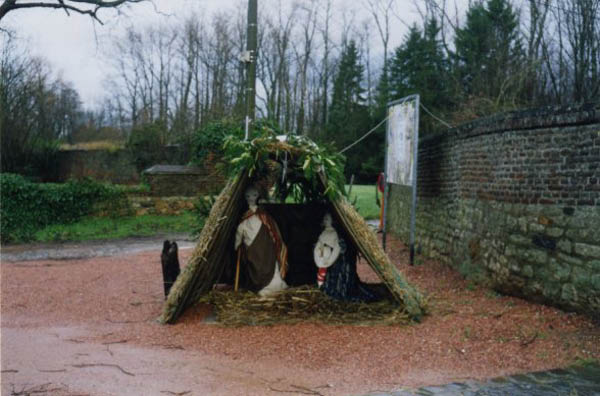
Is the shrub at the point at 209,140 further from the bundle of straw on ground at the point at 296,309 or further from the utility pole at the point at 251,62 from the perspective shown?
Result: the bundle of straw on ground at the point at 296,309

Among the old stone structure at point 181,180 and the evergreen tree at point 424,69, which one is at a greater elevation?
the evergreen tree at point 424,69

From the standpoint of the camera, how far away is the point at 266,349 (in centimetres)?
612

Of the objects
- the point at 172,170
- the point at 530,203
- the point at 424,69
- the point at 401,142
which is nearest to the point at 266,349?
the point at 530,203

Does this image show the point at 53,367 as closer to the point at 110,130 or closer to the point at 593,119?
the point at 593,119

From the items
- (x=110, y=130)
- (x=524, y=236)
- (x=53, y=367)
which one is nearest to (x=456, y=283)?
(x=524, y=236)

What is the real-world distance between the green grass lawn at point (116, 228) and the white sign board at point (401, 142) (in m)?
6.98

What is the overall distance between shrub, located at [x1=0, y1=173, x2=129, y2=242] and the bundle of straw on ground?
11.2 m

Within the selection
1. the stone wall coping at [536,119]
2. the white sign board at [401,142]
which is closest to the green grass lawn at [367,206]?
the white sign board at [401,142]

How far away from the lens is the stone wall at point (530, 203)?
6840mm

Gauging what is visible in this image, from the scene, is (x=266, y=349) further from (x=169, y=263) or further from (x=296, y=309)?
(x=169, y=263)

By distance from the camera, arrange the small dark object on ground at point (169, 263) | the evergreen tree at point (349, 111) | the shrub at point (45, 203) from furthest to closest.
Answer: the evergreen tree at point (349, 111), the shrub at point (45, 203), the small dark object on ground at point (169, 263)

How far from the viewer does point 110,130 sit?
1786 inches

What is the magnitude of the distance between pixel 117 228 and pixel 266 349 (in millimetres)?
13091

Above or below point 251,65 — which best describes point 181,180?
below
